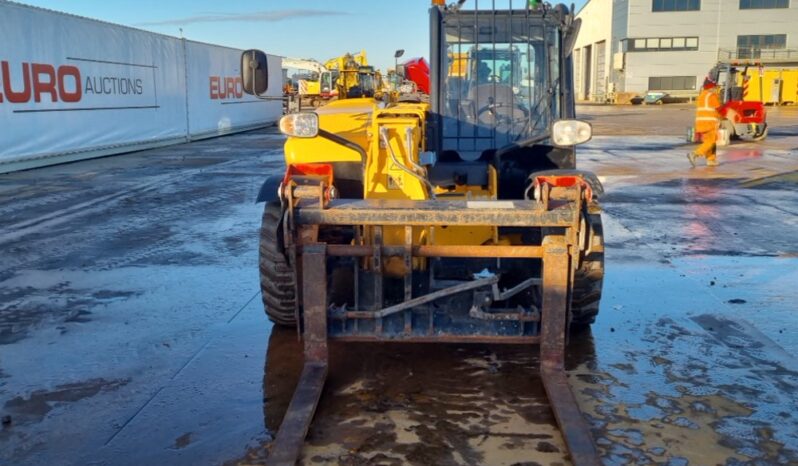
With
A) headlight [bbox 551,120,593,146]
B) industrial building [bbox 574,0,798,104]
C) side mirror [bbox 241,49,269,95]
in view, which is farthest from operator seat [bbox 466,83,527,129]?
industrial building [bbox 574,0,798,104]

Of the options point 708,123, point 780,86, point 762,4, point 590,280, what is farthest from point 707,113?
point 762,4

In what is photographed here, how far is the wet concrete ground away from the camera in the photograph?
3.70 meters

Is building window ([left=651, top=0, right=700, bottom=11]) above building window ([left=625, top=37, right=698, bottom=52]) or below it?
above

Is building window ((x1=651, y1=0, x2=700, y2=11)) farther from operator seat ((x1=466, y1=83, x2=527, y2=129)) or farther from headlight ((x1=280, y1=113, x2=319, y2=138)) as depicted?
headlight ((x1=280, y1=113, x2=319, y2=138))

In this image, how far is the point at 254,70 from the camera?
462cm

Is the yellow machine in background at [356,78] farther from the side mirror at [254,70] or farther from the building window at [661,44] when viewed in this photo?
the building window at [661,44]

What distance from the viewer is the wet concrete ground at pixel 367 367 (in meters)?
3.70

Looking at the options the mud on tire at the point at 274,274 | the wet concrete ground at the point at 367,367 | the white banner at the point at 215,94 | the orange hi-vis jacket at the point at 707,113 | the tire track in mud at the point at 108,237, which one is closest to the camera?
the wet concrete ground at the point at 367,367

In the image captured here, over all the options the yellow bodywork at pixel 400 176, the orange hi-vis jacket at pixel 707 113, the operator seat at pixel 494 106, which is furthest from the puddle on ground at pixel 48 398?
the orange hi-vis jacket at pixel 707 113

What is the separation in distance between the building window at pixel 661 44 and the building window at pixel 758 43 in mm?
3276

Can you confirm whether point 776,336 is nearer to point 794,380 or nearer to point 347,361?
point 794,380

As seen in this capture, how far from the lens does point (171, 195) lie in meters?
12.5

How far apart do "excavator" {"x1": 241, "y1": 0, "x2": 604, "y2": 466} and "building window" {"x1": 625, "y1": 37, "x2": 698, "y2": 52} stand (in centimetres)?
5614

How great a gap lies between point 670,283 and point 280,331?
11.8 ft
